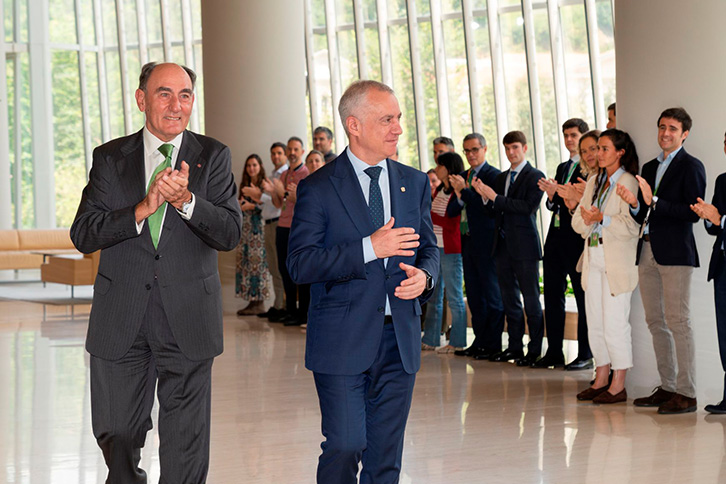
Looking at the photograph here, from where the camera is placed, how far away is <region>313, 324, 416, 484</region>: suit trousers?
3443mm

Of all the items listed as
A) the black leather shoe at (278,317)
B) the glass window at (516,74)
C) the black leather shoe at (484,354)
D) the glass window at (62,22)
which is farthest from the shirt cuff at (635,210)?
the glass window at (62,22)

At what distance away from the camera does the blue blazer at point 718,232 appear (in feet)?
20.2

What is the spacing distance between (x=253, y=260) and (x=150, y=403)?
27.4 feet

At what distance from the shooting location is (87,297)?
1526cm

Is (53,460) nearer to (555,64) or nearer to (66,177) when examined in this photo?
(555,64)

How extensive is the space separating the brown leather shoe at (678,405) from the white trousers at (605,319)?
0.40 metres

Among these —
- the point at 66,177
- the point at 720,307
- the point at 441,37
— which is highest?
the point at 441,37

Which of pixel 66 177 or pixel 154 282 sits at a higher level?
pixel 66 177

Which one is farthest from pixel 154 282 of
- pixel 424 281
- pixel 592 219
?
pixel 592 219

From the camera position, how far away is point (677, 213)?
20.6 feet

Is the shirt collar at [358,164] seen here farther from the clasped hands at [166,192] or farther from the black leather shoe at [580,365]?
the black leather shoe at [580,365]

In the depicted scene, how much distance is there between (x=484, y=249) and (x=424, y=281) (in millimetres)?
5389

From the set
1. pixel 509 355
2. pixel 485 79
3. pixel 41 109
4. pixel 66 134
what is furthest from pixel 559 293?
pixel 66 134

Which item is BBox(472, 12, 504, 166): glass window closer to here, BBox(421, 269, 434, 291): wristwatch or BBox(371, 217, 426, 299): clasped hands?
BBox(421, 269, 434, 291): wristwatch
